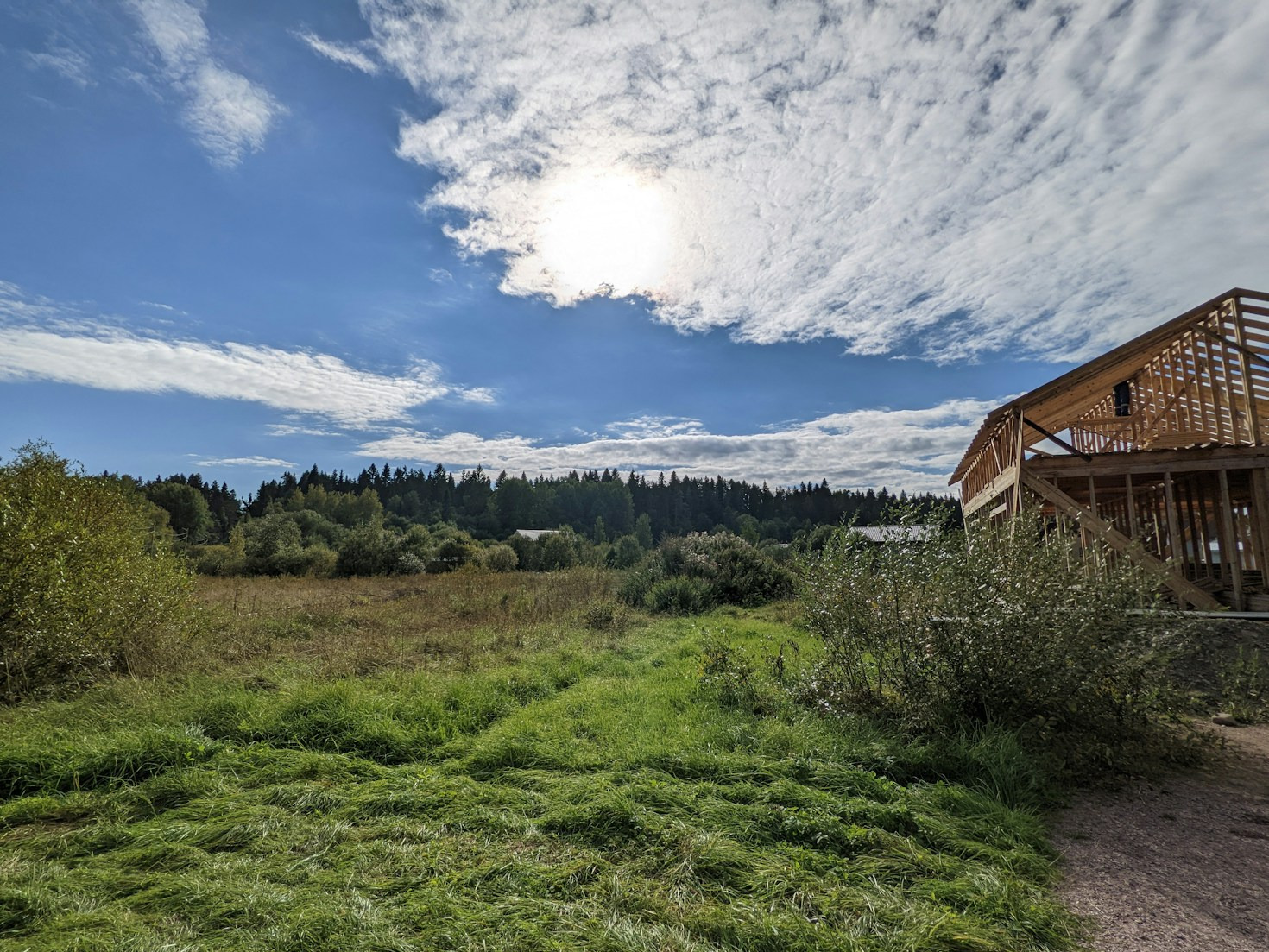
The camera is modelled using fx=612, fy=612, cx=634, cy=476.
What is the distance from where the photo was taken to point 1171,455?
32.8ft

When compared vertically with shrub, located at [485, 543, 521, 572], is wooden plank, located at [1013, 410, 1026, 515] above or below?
above

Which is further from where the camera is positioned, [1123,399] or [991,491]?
[1123,399]

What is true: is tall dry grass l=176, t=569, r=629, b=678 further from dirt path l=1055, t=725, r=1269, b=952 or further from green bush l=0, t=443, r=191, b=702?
dirt path l=1055, t=725, r=1269, b=952

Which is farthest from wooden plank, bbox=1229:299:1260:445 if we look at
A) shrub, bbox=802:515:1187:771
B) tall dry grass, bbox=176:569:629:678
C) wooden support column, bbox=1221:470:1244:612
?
tall dry grass, bbox=176:569:629:678

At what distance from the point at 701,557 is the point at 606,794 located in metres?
13.6

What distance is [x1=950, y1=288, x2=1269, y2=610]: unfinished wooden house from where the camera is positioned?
9.73 metres

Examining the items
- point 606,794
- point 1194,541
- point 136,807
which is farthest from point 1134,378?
point 136,807

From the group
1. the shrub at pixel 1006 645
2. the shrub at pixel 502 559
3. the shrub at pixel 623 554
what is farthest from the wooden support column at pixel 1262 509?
the shrub at pixel 502 559

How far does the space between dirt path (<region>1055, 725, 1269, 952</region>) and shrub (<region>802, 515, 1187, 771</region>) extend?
51 cm

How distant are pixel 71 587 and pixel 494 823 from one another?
6.39 metres

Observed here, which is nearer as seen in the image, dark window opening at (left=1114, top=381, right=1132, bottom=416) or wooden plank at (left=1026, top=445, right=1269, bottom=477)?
wooden plank at (left=1026, top=445, right=1269, bottom=477)

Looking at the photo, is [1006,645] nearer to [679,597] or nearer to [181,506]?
[679,597]

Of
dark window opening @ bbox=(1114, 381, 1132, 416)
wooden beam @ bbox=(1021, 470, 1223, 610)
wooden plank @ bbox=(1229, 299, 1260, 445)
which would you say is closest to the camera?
wooden beam @ bbox=(1021, 470, 1223, 610)

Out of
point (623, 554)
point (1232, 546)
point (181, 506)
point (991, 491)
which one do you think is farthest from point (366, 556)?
point (181, 506)
